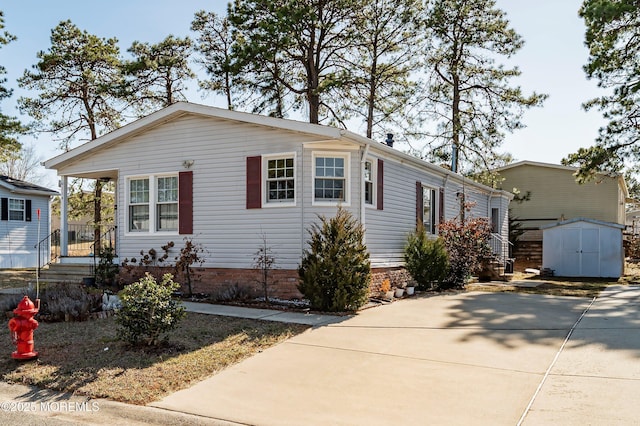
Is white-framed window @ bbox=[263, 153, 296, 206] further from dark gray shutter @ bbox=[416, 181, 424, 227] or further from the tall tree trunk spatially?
the tall tree trunk

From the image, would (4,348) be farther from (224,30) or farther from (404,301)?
(224,30)

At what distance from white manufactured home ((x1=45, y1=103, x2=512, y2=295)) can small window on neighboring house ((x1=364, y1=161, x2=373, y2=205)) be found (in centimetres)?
2

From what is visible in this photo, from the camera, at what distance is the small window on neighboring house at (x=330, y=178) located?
11.1m

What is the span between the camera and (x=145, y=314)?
650 centimetres

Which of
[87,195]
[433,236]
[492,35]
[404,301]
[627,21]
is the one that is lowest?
[404,301]

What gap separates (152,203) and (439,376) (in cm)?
941

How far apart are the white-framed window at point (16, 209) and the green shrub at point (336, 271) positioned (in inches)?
674

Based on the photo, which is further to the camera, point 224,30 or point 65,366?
point 224,30

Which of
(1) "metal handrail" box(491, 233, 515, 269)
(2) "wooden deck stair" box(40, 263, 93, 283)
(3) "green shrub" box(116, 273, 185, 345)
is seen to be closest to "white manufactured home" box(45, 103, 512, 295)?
(2) "wooden deck stair" box(40, 263, 93, 283)

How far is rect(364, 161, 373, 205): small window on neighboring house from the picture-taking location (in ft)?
37.9

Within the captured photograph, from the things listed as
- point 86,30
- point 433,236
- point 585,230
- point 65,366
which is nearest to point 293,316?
point 65,366

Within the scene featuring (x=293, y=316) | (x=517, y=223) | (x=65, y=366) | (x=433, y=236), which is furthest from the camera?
(x=517, y=223)

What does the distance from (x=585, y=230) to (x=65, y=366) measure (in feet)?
61.1

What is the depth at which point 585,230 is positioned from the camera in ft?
63.2
